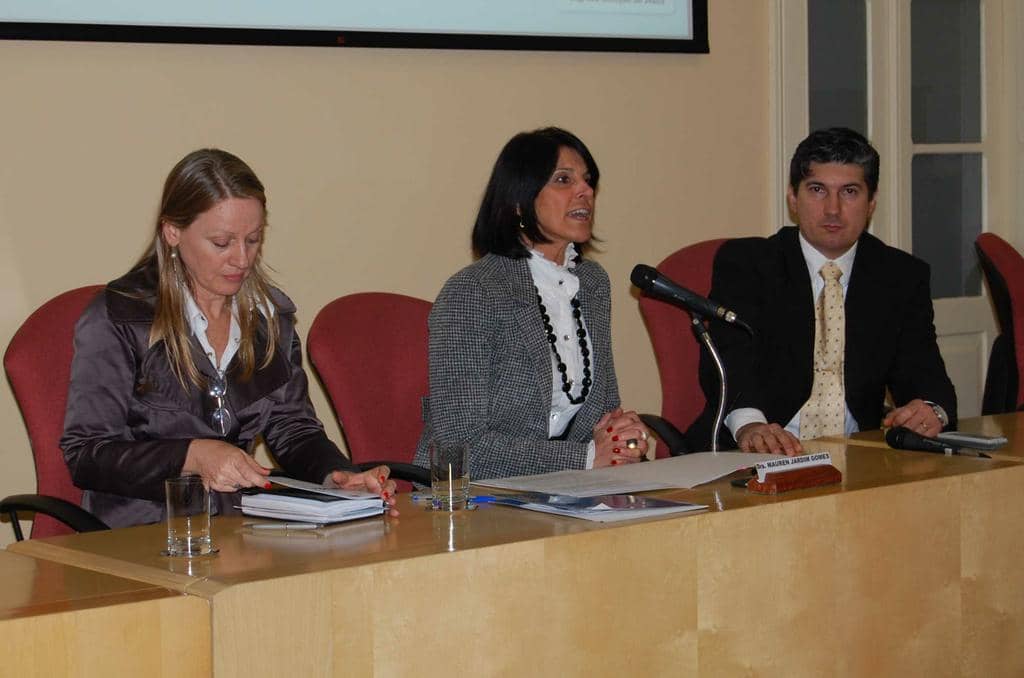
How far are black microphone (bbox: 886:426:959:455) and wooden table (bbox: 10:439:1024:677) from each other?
0.07 m

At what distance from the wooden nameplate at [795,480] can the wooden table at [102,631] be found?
1.00 metres

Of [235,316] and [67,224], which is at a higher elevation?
[67,224]

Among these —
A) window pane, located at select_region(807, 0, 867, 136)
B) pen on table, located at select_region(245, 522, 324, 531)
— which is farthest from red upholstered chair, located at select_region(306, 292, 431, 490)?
window pane, located at select_region(807, 0, 867, 136)

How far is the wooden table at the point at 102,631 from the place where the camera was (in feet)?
5.09

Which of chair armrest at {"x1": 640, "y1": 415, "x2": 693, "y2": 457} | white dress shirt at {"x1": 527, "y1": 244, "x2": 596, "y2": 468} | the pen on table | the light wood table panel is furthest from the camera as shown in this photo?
chair armrest at {"x1": 640, "y1": 415, "x2": 693, "y2": 457}

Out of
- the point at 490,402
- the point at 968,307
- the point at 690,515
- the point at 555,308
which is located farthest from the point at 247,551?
the point at 968,307

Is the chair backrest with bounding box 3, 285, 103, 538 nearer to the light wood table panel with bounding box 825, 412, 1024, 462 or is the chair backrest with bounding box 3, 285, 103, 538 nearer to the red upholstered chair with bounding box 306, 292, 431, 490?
the red upholstered chair with bounding box 306, 292, 431, 490

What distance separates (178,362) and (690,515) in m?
1.04

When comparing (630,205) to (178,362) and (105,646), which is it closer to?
(178,362)

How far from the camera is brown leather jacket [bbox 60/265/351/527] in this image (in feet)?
7.99

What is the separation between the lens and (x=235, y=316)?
2.67 m

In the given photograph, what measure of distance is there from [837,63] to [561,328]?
208 centimetres

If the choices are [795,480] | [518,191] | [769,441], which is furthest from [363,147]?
[795,480]

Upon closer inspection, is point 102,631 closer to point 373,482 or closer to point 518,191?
point 373,482
